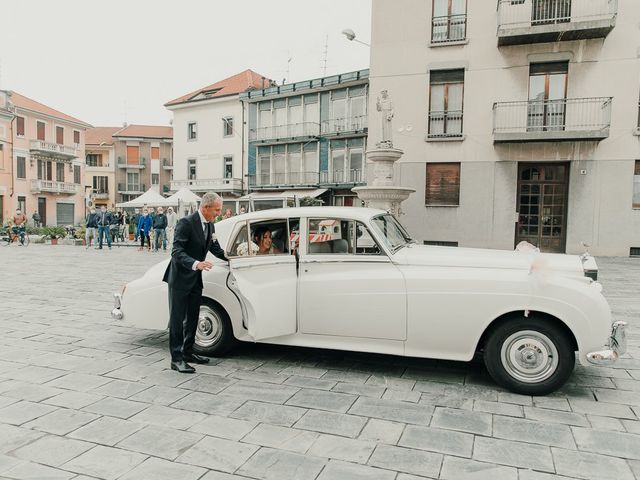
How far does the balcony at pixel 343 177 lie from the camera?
34.3m

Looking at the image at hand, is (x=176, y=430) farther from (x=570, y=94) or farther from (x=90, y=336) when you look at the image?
(x=570, y=94)

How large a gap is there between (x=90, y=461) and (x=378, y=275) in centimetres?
279

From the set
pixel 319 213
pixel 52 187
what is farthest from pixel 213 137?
pixel 319 213

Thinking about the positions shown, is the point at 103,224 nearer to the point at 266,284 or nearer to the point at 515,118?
the point at 515,118

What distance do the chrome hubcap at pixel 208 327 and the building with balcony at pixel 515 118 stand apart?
16622 mm

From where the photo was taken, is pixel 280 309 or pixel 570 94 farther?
pixel 570 94

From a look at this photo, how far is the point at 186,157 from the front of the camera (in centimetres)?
4381

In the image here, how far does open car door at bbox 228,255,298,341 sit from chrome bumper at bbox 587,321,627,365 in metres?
2.70

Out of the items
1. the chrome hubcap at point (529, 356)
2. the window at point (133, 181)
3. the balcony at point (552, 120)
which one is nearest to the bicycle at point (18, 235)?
the balcony at point (552, 120)

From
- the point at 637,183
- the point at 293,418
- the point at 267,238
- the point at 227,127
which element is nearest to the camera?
the point at 293,418

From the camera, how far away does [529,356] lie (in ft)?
14.0

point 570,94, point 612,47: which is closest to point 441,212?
point 570,94

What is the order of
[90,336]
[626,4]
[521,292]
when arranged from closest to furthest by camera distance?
1. [521,292]
2. [90,336]
3. [626,4]

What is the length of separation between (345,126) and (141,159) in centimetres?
4175
